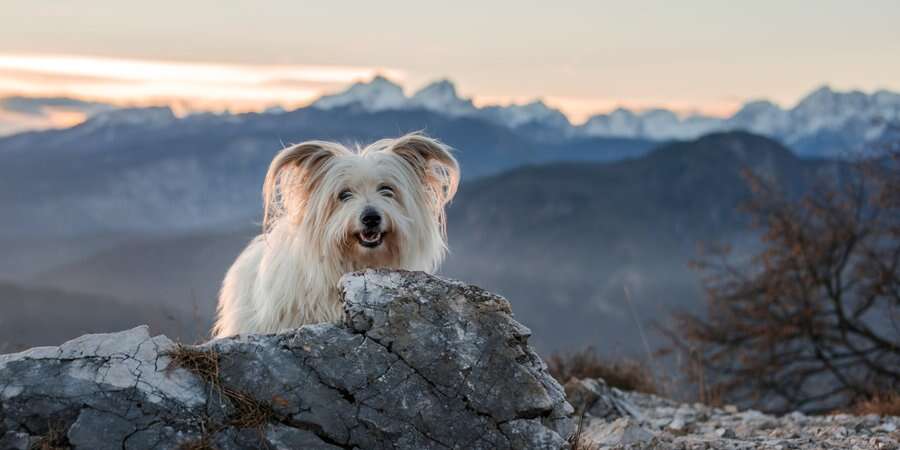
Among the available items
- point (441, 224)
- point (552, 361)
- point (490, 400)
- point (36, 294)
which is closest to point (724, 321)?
point (552, 361)

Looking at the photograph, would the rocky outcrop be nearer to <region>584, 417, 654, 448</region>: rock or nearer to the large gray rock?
<region>584, 417, 654, 448</region>: rock

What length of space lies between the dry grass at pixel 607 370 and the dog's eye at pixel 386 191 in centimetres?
511

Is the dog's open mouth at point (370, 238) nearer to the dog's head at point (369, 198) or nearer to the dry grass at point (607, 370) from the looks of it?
the dog's head at point (369, 198)

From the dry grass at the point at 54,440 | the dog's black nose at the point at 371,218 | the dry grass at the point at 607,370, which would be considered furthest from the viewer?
the dry grass at the point at 607,370

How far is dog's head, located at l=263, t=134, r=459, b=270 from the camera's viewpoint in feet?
20.3

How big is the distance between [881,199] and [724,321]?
501 cm

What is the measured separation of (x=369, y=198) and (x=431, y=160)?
88 cm

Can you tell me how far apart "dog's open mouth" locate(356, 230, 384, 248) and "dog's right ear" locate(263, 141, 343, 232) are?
739mm

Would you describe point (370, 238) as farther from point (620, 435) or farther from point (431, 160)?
point (620, 435)

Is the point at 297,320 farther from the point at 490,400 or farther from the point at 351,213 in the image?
the point at 490,400

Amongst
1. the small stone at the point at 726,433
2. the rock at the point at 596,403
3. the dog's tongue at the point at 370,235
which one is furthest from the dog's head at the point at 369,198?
the small stone at the point at 726,433

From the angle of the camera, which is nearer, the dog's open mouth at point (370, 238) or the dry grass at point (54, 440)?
the dry grass at point (54, 440)

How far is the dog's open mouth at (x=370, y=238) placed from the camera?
6.16m

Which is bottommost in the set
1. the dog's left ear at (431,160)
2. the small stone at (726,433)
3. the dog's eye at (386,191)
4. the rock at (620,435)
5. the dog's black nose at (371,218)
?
the small stone at (726,433)
